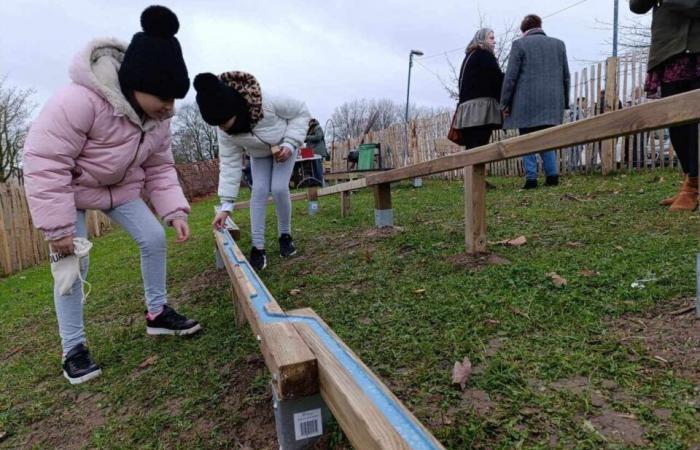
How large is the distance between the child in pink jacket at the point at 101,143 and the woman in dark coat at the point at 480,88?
→ 14.3ft

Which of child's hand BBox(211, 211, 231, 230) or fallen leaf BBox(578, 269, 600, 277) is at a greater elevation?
child's hand BBox(211, 211, 231, 230)

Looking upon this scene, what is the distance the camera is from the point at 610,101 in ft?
25.5

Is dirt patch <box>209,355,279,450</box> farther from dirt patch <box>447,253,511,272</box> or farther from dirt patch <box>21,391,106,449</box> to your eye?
dirt patch <box>447,253,511,272</box>

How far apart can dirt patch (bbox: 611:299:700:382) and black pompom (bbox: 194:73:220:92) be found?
2.82 m

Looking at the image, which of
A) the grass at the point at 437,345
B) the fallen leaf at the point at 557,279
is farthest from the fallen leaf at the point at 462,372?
the fallen leaf at the point at 557,279

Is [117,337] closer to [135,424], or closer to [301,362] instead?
[135,424]

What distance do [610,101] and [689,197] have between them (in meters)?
4.86

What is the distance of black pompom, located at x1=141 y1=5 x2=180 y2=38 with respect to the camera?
2.35 metres

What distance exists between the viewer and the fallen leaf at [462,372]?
5.59 ft

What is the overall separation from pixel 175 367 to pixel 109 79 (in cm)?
144

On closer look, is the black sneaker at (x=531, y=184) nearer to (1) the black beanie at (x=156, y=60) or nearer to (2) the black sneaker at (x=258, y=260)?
(2) the black sneaker at (x=258, y=260)

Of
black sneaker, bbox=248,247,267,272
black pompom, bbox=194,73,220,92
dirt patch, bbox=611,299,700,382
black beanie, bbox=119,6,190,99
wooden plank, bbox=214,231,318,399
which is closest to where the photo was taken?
wooden plank, bbox=214,231,318,399

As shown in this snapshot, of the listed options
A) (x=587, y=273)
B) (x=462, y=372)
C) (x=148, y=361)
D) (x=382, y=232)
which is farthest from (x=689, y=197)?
→ (x=148, y=361)

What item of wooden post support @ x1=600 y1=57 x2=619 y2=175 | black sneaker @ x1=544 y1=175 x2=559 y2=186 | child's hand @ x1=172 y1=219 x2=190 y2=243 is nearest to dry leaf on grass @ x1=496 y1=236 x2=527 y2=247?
child's hand @ x1=172 y1=219 x2=190 y2=243
